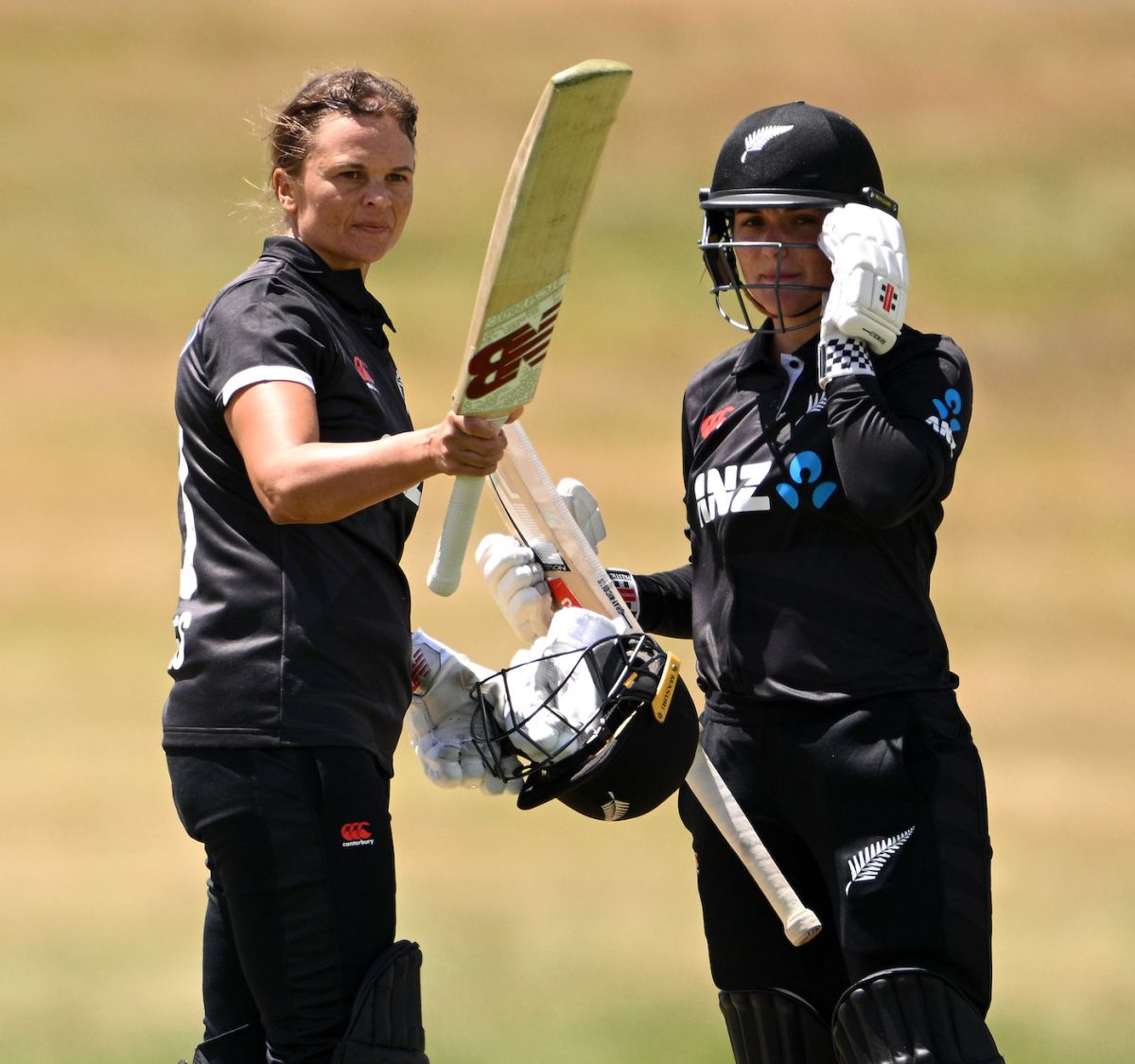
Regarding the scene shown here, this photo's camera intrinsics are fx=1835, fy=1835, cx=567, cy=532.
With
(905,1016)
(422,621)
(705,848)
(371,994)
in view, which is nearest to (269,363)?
(371,994)

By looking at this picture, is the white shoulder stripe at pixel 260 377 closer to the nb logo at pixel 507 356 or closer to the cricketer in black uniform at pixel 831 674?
the nb logo at pixel 507 356

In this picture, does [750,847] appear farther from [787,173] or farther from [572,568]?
[787,173]

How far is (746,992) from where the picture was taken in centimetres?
248

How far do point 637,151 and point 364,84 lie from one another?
6.24 meters

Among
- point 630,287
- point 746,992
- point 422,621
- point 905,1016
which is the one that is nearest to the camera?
point 905,1016

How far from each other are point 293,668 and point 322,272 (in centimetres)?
52

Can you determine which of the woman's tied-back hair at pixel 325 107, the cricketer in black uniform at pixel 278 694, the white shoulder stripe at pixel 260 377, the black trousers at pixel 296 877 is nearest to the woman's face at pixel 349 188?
the woman's tied-back hair at pixel 325 107

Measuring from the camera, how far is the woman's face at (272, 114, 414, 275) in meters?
2.30

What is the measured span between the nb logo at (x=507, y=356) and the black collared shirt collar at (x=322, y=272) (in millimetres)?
323

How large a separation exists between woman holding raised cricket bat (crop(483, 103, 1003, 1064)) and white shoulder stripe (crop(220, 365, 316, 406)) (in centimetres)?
55

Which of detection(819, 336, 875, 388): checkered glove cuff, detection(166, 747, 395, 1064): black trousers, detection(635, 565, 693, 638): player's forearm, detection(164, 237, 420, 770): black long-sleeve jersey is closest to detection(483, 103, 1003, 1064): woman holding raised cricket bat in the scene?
detection(819, 336, 875, 388): checkered glove cuff

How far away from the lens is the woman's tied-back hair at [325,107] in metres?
2.32

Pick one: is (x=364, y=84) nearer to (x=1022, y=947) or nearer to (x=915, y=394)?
(x=915, y=394)

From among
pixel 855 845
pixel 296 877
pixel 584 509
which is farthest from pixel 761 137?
pixel 296 877
